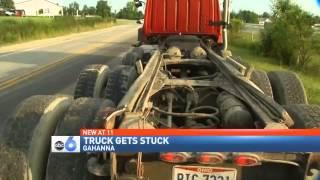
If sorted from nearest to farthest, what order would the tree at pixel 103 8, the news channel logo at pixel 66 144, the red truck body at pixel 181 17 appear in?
the news channel logo at pixel 66 144
the red truck body at pixel 181 17
the tree at pixel 103 8

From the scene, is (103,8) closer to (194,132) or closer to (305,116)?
(305,116)

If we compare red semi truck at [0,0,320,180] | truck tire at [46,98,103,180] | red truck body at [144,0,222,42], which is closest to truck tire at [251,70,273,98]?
red semi truck at [0,0,320,180]

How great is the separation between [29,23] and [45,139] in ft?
137

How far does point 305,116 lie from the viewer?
4.59 metres

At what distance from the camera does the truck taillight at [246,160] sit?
3.82 metres

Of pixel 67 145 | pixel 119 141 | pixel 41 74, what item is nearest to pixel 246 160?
pixel 119 141

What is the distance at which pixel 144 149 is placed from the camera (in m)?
3.59

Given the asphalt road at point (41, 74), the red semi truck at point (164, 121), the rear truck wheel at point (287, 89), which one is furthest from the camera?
the asphalt road at point (41, 74)

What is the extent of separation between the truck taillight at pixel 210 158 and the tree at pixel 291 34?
24.3m

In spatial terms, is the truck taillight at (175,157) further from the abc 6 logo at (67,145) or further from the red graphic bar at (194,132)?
the abc 6 logo at (67,145)

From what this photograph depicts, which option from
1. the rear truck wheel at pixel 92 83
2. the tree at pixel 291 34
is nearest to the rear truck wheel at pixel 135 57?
the rear truck wheel at pixel 92 83

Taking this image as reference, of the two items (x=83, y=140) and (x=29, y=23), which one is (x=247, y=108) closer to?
(x=83, y=140)

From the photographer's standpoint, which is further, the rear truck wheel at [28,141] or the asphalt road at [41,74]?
the asphalt road at [41,74]

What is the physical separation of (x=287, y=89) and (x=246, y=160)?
418 cm
